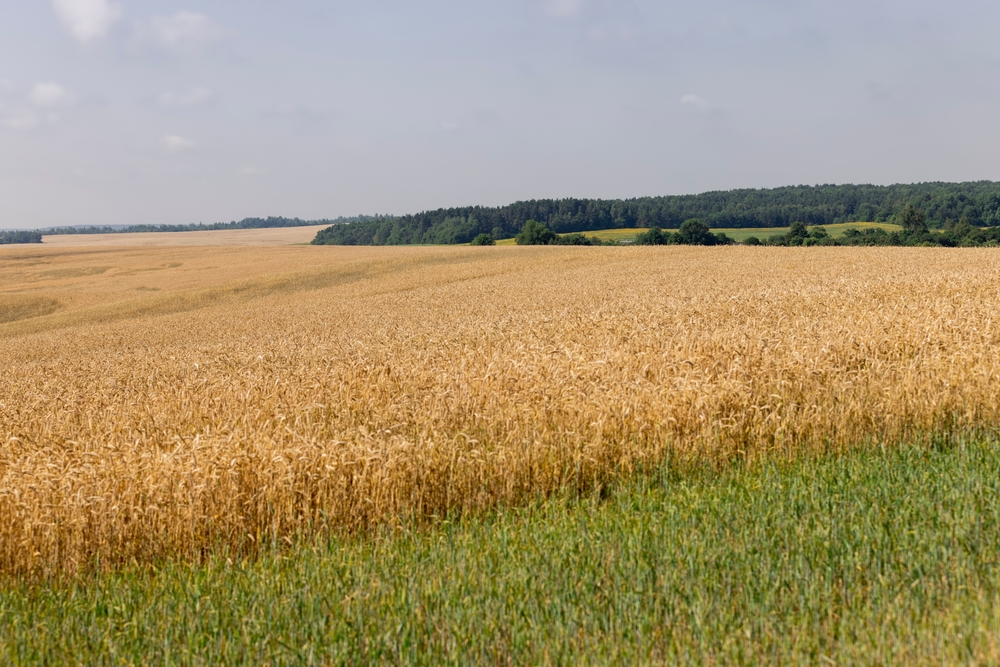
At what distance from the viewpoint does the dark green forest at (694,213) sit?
88062 mm

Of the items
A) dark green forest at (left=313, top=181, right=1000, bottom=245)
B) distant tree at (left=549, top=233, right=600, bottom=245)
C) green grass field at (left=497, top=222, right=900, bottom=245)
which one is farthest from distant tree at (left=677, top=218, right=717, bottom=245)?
dark green forest at (left=313, top=181, right=1000, bottom=245)

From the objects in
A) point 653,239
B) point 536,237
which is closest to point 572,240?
point 536,237

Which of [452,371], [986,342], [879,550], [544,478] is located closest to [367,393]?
[452,371]

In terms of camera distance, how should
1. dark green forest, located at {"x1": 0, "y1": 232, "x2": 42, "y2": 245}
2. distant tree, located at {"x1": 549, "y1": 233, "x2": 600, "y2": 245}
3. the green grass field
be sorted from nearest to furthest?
distant tree, located at {"x1": 549, "y1": 233, "x2": 600, "y2": 245}
the green grass field
dark green forest, located at {"x1": 0, "y1": 232, "x2": 42, "y2": 245}

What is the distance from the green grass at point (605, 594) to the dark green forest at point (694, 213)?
86.4 m

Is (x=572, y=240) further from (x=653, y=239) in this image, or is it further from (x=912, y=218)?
(x=912, y=218)

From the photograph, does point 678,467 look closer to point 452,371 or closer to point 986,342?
point 452,371

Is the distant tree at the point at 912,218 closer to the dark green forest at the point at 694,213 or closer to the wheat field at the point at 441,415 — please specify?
the dark green forest at the point at 694,213

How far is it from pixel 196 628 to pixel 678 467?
3.53 meters

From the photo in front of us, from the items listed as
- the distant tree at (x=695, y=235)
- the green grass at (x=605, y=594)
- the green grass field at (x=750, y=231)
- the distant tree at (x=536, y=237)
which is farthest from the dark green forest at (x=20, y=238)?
the green grass at (x=605, y=594)

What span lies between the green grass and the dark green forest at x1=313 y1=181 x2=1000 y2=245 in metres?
86.4

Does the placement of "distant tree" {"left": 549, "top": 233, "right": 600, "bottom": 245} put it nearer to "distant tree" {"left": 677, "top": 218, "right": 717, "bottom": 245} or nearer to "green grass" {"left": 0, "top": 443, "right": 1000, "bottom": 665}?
"distant tree" {"left": 677, "top": 218, "right": 717, "bottom": 245}

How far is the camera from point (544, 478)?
212 inches

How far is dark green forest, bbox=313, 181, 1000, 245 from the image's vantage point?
88062 millimetres
